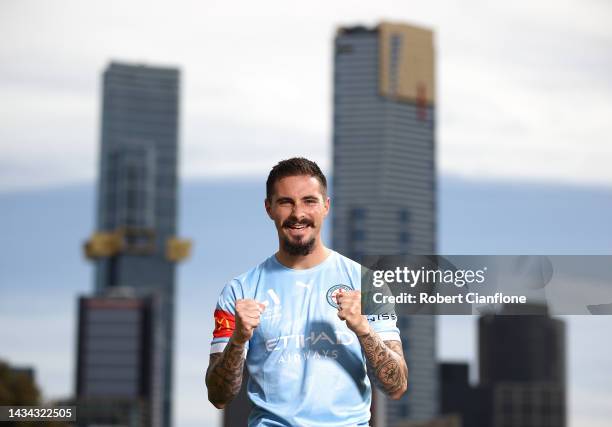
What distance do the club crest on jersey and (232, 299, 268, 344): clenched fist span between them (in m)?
0.34

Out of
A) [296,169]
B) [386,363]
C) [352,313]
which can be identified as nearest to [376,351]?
[386,363]

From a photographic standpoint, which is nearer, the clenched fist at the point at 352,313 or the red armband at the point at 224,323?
the clenched fist at the point at 352,313

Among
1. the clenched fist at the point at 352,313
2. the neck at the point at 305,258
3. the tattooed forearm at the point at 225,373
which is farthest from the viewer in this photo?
the neck at the point at 305,258

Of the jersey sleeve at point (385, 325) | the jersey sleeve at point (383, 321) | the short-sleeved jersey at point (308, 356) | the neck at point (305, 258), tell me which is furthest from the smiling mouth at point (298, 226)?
the jersey sleeve at point (385, 325)

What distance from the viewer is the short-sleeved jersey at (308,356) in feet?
23.2

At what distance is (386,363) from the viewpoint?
23.2 feet

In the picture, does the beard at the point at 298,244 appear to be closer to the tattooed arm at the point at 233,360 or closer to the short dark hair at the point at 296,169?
the short dark hair at the point at 296,169

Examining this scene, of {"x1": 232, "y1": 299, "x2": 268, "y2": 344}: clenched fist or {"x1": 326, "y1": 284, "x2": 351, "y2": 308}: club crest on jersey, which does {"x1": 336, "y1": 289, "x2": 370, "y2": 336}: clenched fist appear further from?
{"x1": 232, "y1": 299, "x2": 268, "y2": 344}: clenched fist

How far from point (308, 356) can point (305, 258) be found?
22.0 inches

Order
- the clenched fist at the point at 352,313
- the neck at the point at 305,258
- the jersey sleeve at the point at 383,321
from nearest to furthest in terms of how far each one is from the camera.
Result: the clenched fist at the point at 352,313
the jersey sleeve at the point at 383,321
the neck at the point at 305,258

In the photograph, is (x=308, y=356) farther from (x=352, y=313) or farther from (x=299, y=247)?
(x=299, y=247)

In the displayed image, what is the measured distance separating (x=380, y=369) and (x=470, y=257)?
0.92m

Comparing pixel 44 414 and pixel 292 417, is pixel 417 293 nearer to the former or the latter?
pixel 292 417

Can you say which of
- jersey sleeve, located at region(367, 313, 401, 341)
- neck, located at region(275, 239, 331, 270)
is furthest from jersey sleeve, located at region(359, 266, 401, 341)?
neck, located at region(275, 239, 331, 270)
